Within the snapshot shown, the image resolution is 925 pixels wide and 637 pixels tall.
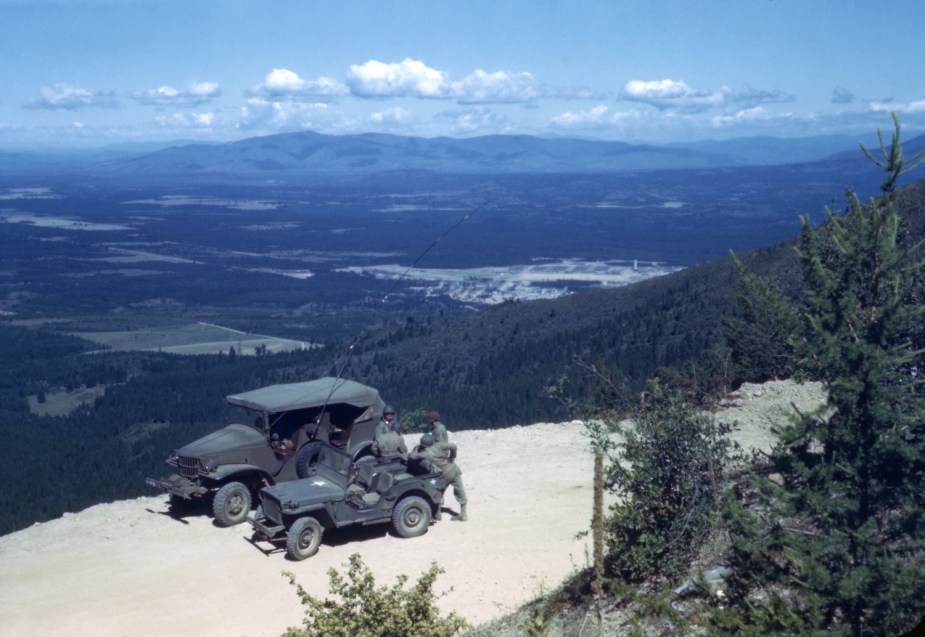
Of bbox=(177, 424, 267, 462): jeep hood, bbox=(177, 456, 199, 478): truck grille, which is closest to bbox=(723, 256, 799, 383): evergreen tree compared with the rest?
bbox=(177, 424, 267, 462): jeep hood

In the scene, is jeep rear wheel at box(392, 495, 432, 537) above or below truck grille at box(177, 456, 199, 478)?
below

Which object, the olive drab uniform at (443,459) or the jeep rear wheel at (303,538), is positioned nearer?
the jeep rear wheel at (303,538)

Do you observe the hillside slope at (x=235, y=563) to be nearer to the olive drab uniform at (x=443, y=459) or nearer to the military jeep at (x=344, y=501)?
the military jeep at (x=344, y=501)

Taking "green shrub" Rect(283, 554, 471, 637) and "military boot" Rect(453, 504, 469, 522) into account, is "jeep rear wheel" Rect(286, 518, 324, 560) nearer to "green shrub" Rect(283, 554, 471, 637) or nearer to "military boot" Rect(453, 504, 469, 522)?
"military boot" Rect(453, 504, 469, 522)

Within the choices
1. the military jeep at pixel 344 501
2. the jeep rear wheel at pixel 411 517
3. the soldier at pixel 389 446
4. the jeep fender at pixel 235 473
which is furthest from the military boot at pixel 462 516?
the jeep fender at pixel 235 473

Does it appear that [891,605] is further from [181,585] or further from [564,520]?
[181,585]

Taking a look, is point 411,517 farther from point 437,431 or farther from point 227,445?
point 227,445

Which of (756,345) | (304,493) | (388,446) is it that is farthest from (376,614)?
(756,345)

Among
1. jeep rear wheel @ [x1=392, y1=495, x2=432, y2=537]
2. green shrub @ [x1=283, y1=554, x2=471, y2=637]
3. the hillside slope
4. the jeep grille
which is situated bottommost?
the hillside slope
